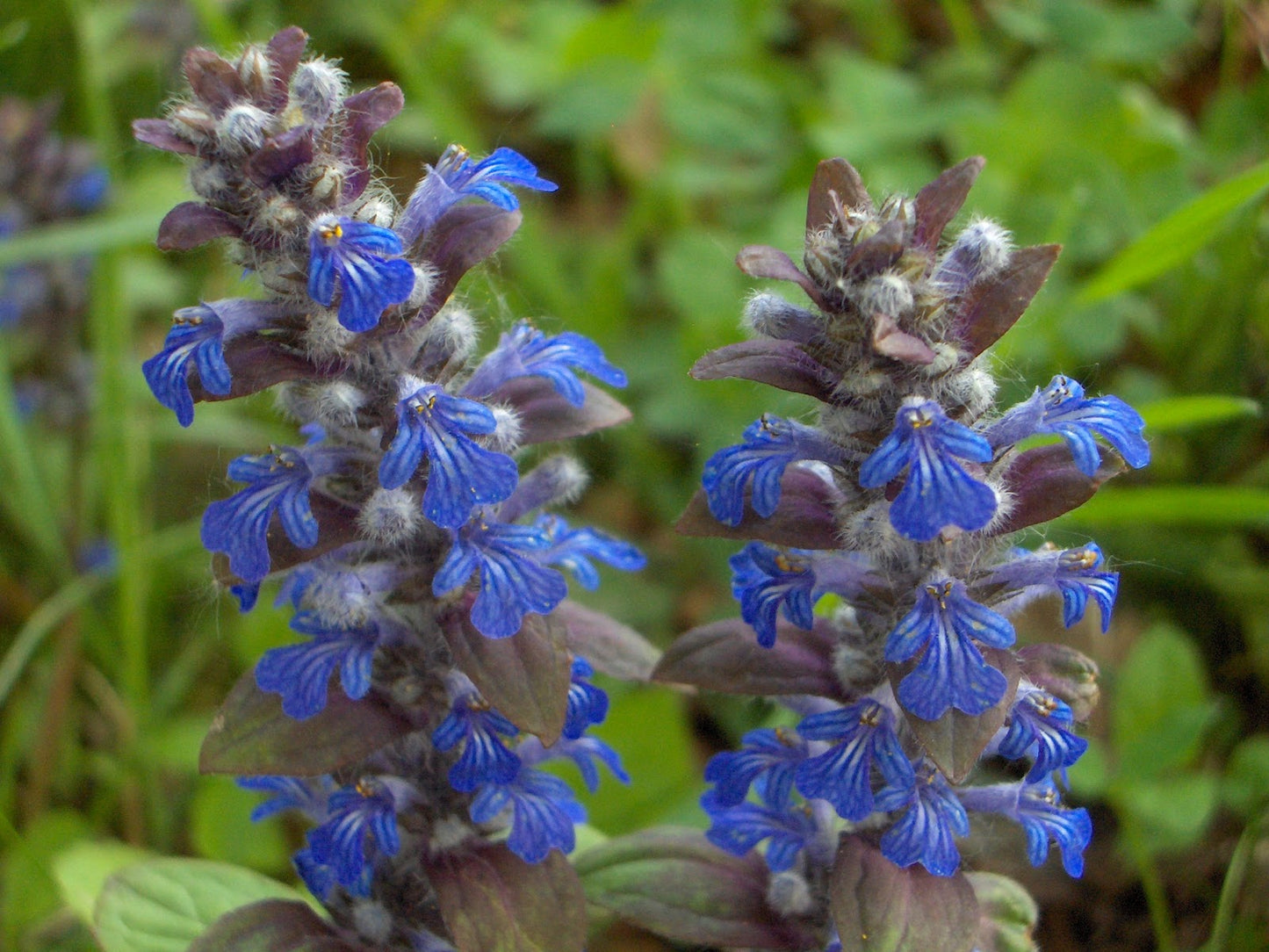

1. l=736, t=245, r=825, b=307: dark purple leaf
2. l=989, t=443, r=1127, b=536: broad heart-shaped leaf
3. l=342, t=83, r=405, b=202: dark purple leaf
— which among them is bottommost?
l=989, t=443, r=1127, b=536: broad heart-shaped leaf

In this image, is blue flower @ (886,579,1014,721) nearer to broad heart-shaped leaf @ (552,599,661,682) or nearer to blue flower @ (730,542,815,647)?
blue flower @ (730,542,815,647)

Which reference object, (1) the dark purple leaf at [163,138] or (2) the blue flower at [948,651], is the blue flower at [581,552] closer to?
(2) the blue flower at [948,651]

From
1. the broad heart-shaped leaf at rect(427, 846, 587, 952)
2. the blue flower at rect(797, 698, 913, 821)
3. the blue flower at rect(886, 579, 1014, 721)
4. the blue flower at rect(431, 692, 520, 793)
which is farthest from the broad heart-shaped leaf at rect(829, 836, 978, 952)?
the blue flower at rect(431, 692, 520, 793)

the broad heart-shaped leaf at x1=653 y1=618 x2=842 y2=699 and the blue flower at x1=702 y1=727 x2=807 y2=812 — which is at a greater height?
the broad heart-shaped leaf at x1=653 y1=618 x2=842 y2=699

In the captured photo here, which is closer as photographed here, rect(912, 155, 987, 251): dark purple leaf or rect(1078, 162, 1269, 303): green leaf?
rect(912, 155, 987, 251): dark purple leaf

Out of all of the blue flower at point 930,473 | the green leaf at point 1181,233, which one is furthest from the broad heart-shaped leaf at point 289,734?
the green leaf at point 1181,233

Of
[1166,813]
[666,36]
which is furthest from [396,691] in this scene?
[666,36]

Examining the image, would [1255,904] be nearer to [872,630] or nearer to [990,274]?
[872,630]
